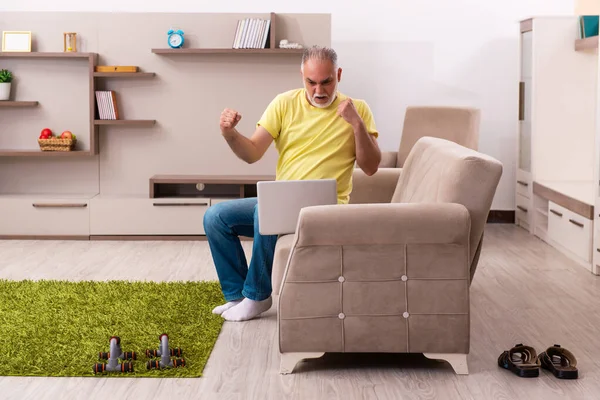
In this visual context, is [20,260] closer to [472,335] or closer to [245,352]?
[245,352]

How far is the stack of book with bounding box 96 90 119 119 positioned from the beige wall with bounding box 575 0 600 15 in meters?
3.43

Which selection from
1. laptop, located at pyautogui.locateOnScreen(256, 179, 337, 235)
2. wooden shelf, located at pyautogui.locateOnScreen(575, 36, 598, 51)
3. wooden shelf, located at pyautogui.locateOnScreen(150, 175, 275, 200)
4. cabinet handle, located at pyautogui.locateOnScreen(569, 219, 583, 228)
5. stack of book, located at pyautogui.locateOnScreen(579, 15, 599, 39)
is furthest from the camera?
wooden shelf, located at pyautogui.locateOnScreen(150, 175, 275, 200)

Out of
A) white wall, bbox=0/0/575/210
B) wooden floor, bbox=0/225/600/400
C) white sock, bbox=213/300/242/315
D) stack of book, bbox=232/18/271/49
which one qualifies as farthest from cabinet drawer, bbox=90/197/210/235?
white sock, bbox=213/300/242/315

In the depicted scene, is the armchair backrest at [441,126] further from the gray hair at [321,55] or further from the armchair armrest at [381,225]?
the armchair armrest at [381,225]

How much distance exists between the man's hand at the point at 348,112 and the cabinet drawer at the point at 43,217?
3051 mm

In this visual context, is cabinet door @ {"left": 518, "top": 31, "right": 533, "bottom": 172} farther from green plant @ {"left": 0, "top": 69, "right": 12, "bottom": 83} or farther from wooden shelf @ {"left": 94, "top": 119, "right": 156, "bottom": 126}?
green plant @ {"left": 0, "top": 69, "right": 12, "bottom": 83}

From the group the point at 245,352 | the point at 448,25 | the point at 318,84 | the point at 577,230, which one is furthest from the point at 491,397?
the point at 448,25

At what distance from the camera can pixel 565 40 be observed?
6.16 metres

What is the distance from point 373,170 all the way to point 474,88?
3384 millimetres

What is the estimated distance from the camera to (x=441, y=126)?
5867 mm

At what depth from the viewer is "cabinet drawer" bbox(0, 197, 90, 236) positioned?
6035mm

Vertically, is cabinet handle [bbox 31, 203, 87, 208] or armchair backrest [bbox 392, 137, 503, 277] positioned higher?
armchair backrest [bbox 392, 137, 503, 277]

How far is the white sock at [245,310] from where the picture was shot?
151 inches

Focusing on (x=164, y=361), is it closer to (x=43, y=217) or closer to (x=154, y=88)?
(x=43, y=217)
